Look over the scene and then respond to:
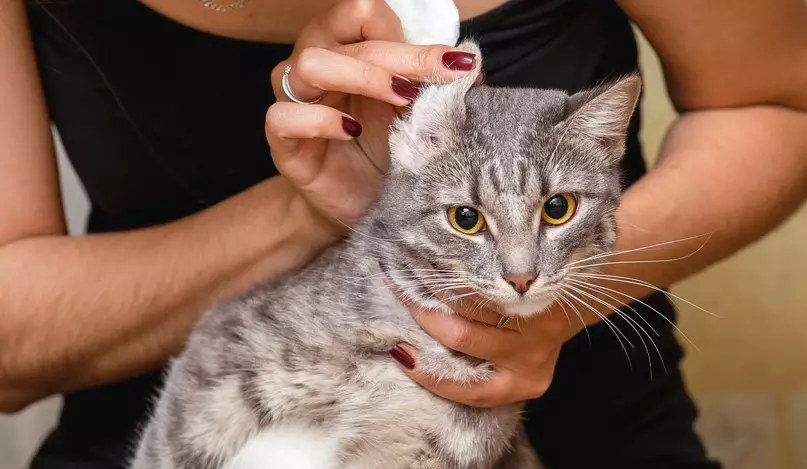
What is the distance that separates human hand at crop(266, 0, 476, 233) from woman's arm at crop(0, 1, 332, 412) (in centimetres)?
9

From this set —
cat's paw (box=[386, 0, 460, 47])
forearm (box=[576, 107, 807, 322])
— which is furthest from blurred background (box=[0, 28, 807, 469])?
cat's paw (box=[386, 0, 460, 47])

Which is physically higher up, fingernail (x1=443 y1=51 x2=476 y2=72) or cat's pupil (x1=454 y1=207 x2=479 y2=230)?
fingernail (x1=443 y1=51 x2=476 y2=72)

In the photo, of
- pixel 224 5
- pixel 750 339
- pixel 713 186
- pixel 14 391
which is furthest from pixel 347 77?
pixel 750 339

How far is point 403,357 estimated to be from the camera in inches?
38.6

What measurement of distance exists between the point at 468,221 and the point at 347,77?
209 mm

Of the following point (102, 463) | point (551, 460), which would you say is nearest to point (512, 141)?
point (551, 460)

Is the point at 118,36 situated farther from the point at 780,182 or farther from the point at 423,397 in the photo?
the point at 780,182

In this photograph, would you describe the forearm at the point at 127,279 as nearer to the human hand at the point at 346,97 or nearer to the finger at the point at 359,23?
the human hand at the point at 346,97

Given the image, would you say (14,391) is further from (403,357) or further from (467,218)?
(467,218)

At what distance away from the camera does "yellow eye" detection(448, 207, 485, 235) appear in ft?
3.09

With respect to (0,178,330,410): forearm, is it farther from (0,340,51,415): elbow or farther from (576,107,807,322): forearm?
(576,107,807,322): forearm

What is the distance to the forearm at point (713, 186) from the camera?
1.18m

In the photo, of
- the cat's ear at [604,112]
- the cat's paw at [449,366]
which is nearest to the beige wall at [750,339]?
the cat's ear at [604,112]

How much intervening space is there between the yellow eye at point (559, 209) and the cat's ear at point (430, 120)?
0.45 feet
